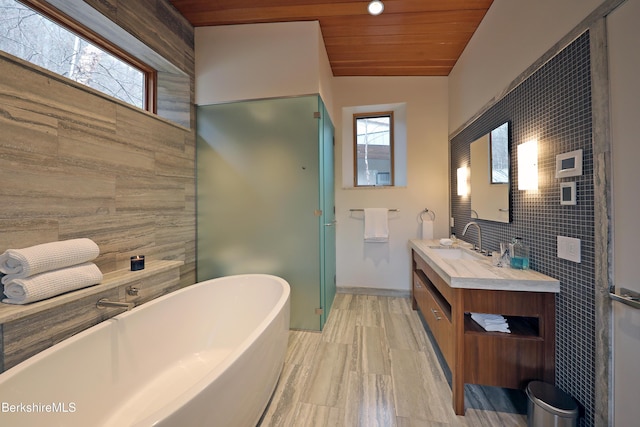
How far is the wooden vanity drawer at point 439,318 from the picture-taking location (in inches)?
59.1

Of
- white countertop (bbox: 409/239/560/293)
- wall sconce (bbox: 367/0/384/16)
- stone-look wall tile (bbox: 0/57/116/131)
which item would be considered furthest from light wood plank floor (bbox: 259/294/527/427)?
wall sconce (bbox: 367/0/384/16)

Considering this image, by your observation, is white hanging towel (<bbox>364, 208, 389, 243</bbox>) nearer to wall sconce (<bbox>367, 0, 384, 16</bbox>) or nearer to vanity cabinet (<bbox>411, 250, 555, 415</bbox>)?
vanity cabinet (<bbox>411, 250, 555, 415</bbox>)

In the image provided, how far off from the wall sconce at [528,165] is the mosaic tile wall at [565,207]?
4 centimetres

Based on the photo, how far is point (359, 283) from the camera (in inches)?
125

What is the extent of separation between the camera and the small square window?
10.7ft

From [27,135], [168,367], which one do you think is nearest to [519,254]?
[168,367]

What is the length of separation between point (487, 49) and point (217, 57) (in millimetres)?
2384

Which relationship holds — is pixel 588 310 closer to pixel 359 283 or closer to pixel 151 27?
pixel 359 283

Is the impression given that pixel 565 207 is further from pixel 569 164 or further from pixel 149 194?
pixel 149 194

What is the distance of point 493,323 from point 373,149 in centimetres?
241

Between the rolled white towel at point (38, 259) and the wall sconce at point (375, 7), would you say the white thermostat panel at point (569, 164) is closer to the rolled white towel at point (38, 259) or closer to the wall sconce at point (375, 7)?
the wall sconce at point (375, 7)

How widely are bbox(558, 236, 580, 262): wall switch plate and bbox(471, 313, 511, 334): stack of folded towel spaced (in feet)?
1.53

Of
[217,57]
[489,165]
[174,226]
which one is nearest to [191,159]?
[174,226]

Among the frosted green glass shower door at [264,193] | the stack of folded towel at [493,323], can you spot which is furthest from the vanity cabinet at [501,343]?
the frosted green glass shower door at [264,193]
